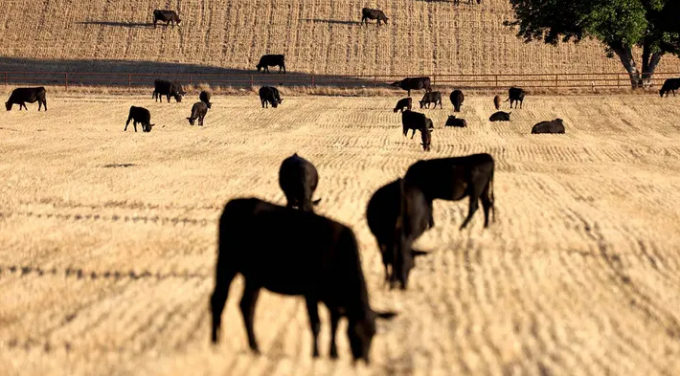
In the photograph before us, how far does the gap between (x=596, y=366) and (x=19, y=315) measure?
482cm

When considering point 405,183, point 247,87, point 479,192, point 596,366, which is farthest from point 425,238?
point 247,87

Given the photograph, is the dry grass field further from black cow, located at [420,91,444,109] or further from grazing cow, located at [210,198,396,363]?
grazing cow, located at [210,198,396,363]

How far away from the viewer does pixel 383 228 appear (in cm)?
809

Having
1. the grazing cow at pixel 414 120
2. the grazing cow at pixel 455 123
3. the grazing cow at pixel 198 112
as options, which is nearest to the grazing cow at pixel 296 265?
the grazing cow at pixel 414 120

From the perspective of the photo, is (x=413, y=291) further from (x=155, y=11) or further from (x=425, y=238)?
(x=155, y=11)

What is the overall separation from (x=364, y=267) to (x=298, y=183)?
2.24m

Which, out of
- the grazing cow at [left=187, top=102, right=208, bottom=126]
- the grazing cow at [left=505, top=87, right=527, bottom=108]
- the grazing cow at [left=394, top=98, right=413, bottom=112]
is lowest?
the grazing cow at [left=187, top=102, right=208, bottom=126]

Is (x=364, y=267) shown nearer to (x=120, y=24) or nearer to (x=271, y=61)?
(x=271, y=61)

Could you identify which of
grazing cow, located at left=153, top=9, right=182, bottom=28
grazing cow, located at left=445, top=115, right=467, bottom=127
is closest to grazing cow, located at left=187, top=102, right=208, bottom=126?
grazing cow, located at left=445, top=115, right=467, bottom=127

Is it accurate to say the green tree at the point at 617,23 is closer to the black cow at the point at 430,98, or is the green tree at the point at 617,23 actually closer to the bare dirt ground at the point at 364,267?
the black cow at the point at 430,98

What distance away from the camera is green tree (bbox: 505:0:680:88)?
3953 cm

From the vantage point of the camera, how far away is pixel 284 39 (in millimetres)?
55094

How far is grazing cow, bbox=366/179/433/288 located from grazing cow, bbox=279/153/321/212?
235cm

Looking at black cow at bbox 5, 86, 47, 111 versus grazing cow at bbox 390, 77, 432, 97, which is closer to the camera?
black cow at bbox 5, 86, 47, 111
